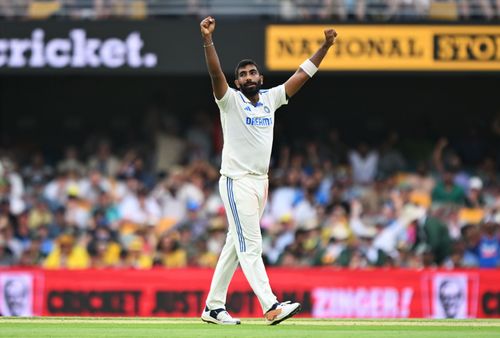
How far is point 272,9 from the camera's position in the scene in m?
17.6

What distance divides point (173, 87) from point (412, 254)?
6554 mm

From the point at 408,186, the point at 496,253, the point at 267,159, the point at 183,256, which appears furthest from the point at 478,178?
the point at 267,159

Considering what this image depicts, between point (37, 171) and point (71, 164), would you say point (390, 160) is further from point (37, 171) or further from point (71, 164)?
point (37, 171)

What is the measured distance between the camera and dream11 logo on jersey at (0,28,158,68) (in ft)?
57.1

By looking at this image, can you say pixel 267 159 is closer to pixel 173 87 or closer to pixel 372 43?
pixel 372 43

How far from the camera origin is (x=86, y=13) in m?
17.7

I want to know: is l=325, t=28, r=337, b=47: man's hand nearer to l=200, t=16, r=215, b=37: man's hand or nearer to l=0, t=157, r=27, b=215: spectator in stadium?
l=200, t=16, r=215, b=37: man's hand

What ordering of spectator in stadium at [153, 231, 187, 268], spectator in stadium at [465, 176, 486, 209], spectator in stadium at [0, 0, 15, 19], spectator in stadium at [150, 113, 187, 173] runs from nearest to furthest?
spectator in stadium at [153, 231, 187, 268] → spectator in stadium at [465, 176, 486, 209] → spectator in stadium at [0, 0, 15, 19] → spectator in stadium at [150, 113, 187, 173]

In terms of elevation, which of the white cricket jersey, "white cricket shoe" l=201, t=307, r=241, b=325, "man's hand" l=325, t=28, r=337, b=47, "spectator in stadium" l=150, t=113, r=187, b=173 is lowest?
"white cricket shoe" l=201, t=307, r=241, b=325

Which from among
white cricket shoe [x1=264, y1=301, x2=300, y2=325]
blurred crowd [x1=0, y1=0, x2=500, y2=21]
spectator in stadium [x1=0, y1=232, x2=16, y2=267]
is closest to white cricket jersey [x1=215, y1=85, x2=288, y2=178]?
white cricket shoe [x1=264, y1=301, x2=300, y2=325]

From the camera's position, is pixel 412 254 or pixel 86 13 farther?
pixel 86 13

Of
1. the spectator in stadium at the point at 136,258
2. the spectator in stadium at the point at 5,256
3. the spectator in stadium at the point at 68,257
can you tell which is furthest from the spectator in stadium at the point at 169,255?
the spectator in stadium at the point at 5,256

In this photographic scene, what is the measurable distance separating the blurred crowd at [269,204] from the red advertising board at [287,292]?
1153mm

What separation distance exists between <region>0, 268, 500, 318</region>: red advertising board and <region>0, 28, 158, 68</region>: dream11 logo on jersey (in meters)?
4.08
